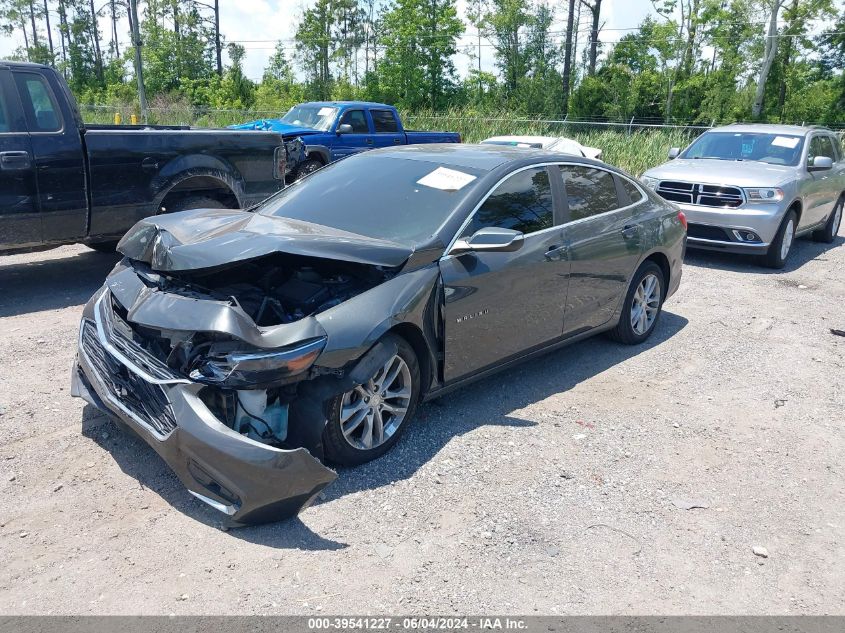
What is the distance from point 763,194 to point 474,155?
19.4 ft

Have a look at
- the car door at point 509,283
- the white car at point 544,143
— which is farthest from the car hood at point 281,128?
the car door at point 509,283

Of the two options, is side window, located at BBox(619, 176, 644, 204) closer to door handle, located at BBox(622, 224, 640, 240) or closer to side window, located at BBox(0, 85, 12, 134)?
door handle, located at BBox(622, 224, 640, 240)

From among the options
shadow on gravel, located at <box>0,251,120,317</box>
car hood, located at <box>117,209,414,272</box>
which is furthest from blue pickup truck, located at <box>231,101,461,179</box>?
car hood, located at <box>117,209,414,272</box>

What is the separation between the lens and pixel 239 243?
12.9ft

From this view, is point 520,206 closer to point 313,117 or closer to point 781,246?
point 781,246

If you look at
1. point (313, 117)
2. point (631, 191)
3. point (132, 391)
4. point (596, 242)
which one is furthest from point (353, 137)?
point (132, 391)

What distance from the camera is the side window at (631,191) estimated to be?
243 inches

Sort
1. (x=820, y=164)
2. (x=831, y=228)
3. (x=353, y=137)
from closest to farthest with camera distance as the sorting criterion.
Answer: (x=820, y=164), (x=831, y=228), (x=353, y=137)

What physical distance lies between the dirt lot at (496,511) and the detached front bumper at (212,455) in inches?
8.1

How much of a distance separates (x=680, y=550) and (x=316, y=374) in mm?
1946

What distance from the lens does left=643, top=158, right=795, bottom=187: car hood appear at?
31.7 feet

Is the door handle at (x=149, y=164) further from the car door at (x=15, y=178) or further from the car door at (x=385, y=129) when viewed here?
the car door at (x=385, y=129)

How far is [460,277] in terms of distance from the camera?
438cm

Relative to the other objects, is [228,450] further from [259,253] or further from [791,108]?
[791,108]
